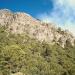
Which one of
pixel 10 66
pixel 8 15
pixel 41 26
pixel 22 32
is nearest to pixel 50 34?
pixel 41 26

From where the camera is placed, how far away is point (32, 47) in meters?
120

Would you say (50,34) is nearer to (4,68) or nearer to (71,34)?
(71,34)

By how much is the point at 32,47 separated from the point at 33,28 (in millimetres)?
55524

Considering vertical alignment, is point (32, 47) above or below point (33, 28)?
below

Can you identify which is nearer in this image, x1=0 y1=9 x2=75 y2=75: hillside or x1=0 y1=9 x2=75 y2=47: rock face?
x1=0 y1=9 x2=75 y2=75: hillside

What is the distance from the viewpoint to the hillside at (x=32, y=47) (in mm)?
74312

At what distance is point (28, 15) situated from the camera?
198500mm

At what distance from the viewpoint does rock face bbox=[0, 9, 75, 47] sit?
164875mm

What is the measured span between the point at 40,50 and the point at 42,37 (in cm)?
4820

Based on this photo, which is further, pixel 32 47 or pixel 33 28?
pixel 33 28

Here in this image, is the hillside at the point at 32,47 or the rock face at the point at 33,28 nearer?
the hillside at the point at 32,47

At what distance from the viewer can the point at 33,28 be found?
17388 cm

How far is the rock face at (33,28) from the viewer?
165m

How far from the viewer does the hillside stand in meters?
74.3
